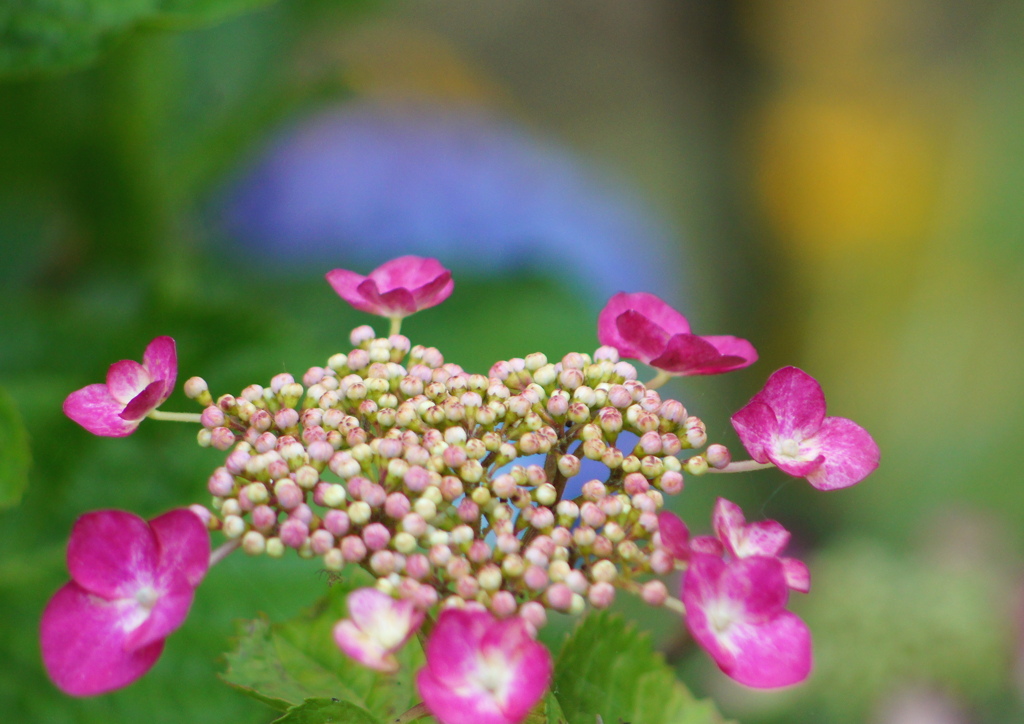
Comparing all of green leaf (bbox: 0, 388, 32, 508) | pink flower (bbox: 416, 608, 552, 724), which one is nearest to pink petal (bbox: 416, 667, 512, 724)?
pink flower (bbox: 416, 608, 552, 724)

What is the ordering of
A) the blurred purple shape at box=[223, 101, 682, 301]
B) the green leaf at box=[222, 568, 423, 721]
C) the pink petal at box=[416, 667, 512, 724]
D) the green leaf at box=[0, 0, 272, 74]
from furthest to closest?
the blurred purple shape at box=[223, 101, 682, 301]
the green leaf at box=[0, 0, 272, 74]
the green leaf at box=[222, 568, 423, 721]
the pink petal at box=[416, 667, 512, 724]

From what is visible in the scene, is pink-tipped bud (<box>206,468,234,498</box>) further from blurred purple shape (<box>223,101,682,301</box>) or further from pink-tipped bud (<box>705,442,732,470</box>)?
blurred purple shape (<box>223,101,682,301</box>)

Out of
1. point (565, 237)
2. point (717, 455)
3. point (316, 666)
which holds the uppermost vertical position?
point (717, 455)

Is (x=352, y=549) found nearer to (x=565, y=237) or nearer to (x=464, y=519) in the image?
(x=464, y=519)

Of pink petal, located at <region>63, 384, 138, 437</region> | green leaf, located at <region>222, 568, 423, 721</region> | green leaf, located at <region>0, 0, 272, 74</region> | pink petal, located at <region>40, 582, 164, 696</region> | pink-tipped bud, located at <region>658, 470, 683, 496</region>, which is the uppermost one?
green leaf, located at <region>0, 0, 272, 74</region>

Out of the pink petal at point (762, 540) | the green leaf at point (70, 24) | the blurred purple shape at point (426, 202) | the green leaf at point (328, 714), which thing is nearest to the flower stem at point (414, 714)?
the green leaf at point (328, 714)

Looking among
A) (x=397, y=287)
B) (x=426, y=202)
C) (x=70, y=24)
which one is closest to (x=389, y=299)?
(x=397, y=287)

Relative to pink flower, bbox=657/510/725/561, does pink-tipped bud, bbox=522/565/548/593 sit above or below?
below
